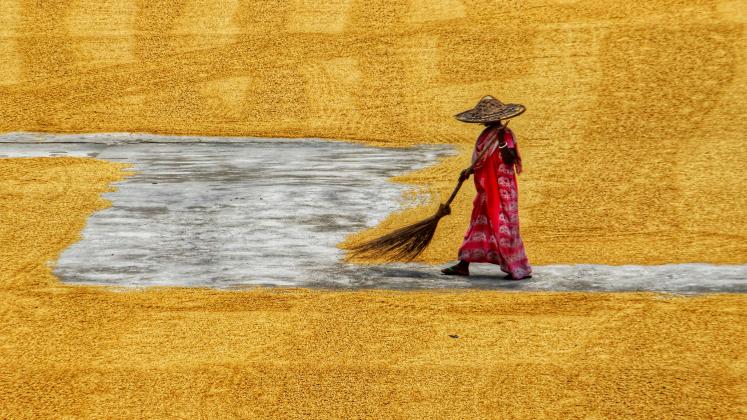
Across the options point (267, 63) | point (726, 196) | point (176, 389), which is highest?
point (267, 63)

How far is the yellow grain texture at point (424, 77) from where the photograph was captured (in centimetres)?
1483

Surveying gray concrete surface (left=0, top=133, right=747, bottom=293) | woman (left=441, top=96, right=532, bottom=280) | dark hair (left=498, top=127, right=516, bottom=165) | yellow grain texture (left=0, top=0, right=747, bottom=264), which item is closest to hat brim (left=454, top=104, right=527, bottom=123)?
woman (left=441, top=96, right=532, bottom=280)

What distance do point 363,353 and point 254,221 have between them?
427 cm

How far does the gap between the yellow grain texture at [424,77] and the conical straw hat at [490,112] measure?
3.27 m

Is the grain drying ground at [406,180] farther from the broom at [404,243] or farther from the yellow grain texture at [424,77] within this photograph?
the broom at [404,243]

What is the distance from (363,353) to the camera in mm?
7680

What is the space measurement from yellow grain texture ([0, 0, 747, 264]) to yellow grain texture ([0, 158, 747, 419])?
4.20 m

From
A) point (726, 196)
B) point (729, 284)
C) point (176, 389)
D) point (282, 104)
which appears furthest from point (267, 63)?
point (176, 389)

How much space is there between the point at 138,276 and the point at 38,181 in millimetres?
4382

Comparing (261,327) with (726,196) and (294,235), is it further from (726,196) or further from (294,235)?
(726,196)

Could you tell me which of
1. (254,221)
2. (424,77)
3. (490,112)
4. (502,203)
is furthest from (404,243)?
(424,77)

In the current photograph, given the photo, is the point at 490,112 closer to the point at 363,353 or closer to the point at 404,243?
the point at 404,243

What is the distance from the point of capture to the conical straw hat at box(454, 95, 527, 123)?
30.6ft

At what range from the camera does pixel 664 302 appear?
8773 mm
